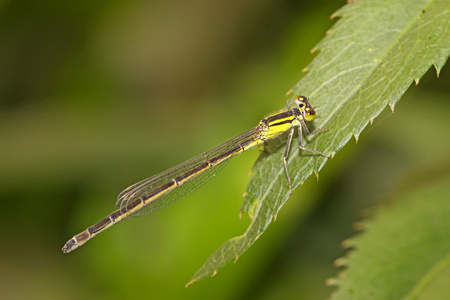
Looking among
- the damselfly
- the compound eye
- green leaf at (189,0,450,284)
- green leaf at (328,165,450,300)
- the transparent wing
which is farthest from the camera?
the transparent wing

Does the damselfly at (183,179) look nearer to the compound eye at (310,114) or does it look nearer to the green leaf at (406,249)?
the compound eye at (310,114)

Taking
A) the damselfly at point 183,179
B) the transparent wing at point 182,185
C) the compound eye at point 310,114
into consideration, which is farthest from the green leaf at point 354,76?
the transparent wing at point 182,185

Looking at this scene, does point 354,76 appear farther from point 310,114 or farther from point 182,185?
point 182,185

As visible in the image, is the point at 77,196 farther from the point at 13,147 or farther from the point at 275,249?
the point at 275,249

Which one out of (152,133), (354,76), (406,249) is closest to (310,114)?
(354,76)

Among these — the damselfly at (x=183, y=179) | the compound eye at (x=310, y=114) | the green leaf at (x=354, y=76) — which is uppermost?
the damselfly at (x=183, y=179)

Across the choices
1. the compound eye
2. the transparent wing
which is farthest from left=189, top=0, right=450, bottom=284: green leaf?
the transparent wing

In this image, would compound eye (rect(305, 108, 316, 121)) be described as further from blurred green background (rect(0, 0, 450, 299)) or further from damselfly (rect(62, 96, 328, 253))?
blurred green background (rect(0, 0, 450, 299))
